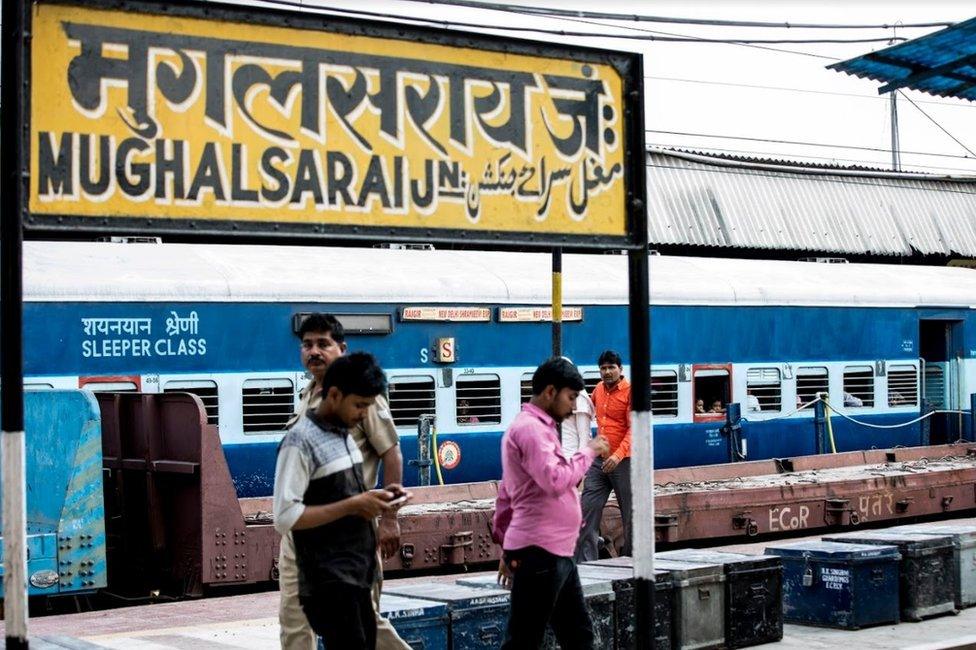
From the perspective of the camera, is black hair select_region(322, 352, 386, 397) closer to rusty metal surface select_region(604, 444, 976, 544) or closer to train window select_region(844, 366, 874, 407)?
rusty metal surface select_region(604, 444, 976, 544)

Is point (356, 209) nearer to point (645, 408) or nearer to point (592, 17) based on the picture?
point (645, 408)

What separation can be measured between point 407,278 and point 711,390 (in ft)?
16.5

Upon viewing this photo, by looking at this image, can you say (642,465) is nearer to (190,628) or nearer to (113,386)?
(190,628)

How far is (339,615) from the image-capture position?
579cm

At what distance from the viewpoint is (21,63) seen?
17.6 ft

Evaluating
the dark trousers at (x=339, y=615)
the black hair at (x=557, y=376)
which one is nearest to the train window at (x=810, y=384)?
the black hair at (x=557, y=376)

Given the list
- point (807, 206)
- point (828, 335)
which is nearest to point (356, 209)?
point (828, 335)

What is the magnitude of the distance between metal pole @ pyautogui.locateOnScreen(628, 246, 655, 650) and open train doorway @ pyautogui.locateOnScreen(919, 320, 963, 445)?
18.0 meters

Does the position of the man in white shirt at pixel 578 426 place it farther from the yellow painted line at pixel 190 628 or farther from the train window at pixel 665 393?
the train window at pixel 665 393

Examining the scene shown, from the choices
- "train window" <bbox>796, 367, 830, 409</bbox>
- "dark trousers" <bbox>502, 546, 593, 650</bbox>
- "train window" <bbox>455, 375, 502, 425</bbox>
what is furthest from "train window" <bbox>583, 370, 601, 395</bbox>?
"dark trousers" <bbox>502, 546, 593, 650</bbox>

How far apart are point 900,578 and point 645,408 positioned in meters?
4.76

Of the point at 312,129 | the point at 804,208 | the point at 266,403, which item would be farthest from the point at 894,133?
the point at 312,129

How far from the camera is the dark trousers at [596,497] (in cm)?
1223

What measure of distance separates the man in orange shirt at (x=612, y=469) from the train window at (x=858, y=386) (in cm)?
1003
